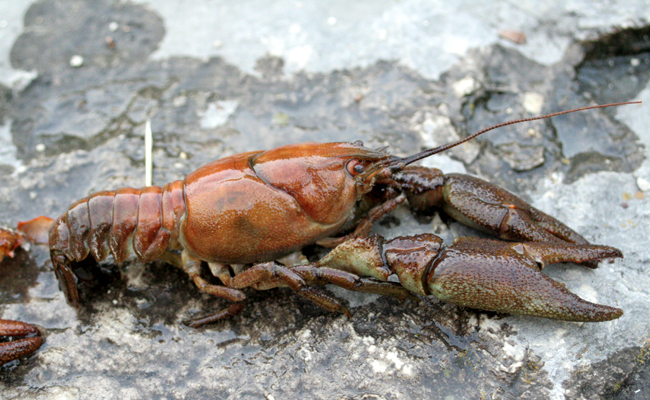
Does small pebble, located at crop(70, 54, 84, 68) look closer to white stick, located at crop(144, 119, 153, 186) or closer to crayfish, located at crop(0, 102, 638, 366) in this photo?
white stick, located at crop(144, 119, 153, 186)

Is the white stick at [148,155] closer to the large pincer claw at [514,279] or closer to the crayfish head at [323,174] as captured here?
the crayfish head at [323,174]

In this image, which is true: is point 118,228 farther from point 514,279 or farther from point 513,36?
point 513,36

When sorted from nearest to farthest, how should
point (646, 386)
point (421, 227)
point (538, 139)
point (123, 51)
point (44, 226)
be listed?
point (646, 386), point (421, 227), point (44, 226), point (538, 139), point (123, 51)

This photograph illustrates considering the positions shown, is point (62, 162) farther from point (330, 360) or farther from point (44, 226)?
point (330, 360)

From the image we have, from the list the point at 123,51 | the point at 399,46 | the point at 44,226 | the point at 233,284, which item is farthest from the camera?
the point at 123,51

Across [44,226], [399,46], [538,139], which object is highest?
[399,46]

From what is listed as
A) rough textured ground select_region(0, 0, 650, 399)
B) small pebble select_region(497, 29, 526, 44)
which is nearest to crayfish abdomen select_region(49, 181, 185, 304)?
rough textured ground select_region(0, 0, 650, 399)

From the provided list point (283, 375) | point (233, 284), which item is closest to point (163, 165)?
point (233, 284)
